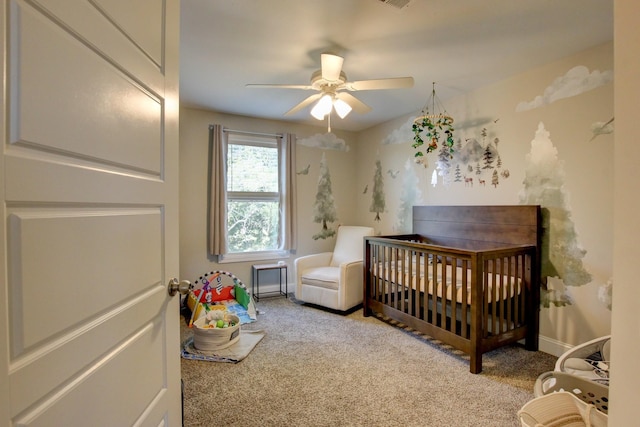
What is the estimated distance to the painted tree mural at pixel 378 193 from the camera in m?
4.19

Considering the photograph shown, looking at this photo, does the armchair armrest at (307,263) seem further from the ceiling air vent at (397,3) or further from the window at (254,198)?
the ceiling air vent at (397,3)

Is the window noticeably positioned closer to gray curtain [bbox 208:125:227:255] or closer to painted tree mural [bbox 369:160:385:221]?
gray curtain [bbox 208:125:227:255]

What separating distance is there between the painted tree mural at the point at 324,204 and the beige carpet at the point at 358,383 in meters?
1.86

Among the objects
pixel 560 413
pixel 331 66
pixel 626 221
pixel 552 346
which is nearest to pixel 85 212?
pixel 626 221

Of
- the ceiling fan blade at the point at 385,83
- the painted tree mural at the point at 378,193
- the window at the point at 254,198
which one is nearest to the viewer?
the ceiling fan blade at the point at 385,83

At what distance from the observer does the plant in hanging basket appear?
2.81 metres

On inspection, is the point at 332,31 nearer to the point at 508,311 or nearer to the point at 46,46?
the point at 46,46

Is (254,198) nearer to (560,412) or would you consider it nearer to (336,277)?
(336,277)

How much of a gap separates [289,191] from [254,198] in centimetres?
47

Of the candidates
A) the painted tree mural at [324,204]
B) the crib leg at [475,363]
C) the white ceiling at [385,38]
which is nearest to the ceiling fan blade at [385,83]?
the white ceiling at [385,38]

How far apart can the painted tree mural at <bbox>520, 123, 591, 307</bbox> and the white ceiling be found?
0.71 metres

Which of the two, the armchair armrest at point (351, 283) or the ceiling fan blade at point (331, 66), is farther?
the armchair armrest at point (351, 283)

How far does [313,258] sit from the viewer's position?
380 centimetres

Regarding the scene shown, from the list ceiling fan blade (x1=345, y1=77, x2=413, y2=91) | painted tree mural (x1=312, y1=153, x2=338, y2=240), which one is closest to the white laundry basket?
ceiling fan blade (x1=345, y1=77, x2=413, y2=91)
